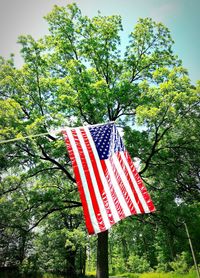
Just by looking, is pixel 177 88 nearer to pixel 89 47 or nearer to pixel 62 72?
pixel 89 47

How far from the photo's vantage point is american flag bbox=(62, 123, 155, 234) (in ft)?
16.2

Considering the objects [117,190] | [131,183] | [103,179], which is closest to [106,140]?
[103,179]

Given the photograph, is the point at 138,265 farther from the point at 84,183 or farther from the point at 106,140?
the point at 84,183

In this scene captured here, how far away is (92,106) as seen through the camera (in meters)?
13.2

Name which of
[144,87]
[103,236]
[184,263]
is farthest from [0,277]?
[144,87]

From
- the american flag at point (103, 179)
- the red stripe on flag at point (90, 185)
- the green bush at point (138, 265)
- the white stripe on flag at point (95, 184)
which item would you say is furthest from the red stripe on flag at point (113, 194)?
the green bush at point (138, 265)

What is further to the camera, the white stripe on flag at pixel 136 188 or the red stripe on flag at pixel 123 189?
the white stripe on flag at pixel 136 188

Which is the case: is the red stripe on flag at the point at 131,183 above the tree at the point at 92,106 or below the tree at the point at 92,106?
below

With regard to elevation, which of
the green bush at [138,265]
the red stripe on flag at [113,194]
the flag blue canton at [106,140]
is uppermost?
the green bush at [138,265]

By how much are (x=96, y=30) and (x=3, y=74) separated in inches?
239

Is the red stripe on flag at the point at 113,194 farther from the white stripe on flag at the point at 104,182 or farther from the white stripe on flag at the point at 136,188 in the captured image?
the white stripe on flag at the point at 136,188

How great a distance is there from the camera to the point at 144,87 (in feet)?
43.9

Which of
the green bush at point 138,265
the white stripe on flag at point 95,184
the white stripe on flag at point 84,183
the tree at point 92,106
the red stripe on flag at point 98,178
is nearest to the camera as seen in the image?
the white stripe on flag at point 84,183

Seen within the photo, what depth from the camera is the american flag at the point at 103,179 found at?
4.95 meters
